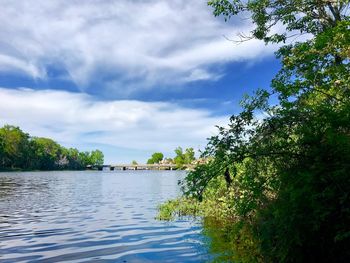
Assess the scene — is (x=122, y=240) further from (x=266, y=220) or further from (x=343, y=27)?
(x=343, y=27)

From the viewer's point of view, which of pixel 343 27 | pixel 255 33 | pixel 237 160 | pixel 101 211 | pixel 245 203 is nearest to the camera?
pixel 237 160

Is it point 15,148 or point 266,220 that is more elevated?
point 15,148

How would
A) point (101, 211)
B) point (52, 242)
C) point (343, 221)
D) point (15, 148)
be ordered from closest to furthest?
point (343, 221), point (52, 242), point (101, 211), point (15, 148)

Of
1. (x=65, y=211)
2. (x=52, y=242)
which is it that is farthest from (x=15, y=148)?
(x=52, y=242)

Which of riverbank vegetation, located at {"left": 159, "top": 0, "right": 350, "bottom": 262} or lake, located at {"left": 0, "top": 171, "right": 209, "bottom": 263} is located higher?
riverbank vegetation, located at {"left": 159, "top": 0, "right": 350, "bottom": 262}

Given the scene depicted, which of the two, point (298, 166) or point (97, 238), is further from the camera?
point (97, 238)

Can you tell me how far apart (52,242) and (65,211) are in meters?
15.5

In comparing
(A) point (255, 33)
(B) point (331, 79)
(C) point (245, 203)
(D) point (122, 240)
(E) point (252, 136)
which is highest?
(A) point (255, 33)

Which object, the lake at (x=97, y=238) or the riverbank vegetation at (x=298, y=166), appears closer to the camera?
the riverbank vegetation at (x=298, y=166)

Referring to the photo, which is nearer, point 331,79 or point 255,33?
point 331,79

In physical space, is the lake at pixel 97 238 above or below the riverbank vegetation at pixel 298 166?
below

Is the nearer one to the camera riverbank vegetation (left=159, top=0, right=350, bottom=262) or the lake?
riverbank vegetation (left=159, top=0, right=350, bottom=262)

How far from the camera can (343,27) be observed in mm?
12844

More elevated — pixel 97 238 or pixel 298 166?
pixel 298 166
